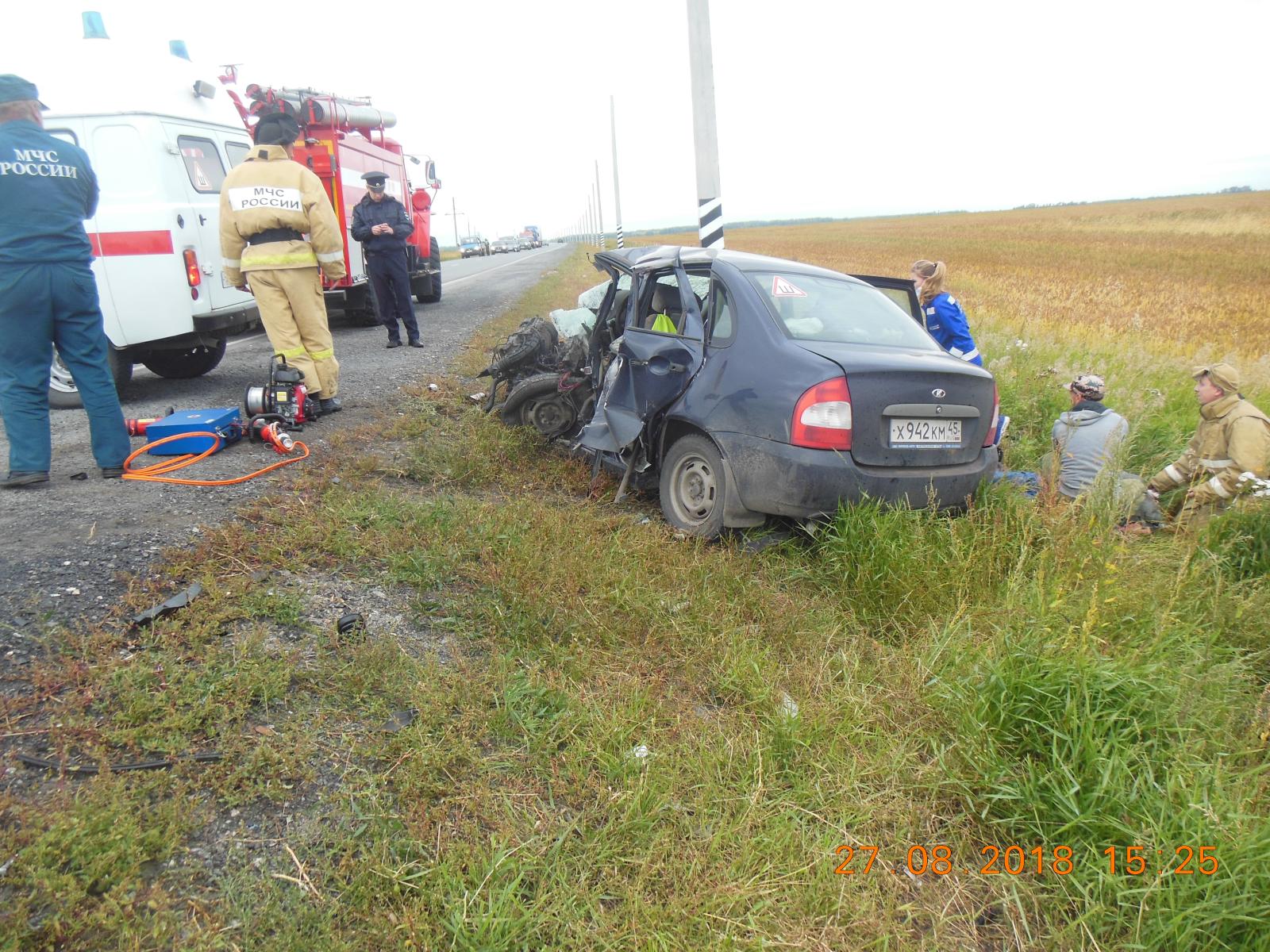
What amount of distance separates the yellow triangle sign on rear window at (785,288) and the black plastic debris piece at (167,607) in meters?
3.18

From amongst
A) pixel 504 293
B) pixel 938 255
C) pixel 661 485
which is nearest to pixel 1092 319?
pixel 661 485

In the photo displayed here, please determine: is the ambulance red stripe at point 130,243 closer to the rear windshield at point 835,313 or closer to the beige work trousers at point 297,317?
the beige work trousers at point 297,317

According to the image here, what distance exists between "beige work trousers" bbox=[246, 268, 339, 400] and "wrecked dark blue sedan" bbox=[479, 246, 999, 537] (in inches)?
91.7

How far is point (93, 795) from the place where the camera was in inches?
79.5

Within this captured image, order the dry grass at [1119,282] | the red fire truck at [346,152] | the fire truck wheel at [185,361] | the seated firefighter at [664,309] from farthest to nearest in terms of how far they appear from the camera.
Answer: the dry grass at [1119,282], the red fire truck at [346,152], the fire truck wheel at [185,361], the seated firefighter at [664,309]

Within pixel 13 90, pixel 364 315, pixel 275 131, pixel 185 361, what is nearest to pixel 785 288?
pixel 275 131

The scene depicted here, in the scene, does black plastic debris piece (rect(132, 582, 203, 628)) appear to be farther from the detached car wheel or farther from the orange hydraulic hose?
the detached car wheel

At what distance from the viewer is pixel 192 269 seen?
6477 millimetres

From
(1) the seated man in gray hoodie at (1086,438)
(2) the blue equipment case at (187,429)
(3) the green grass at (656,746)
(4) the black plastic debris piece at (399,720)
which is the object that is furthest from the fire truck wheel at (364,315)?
(4) the black plastic debris piece at (399,720)

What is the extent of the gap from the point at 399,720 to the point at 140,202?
570 centimetres

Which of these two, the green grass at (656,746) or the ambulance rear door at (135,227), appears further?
the ambulance rear door at (135,227)

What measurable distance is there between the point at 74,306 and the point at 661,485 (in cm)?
344

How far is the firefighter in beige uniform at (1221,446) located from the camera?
14.9 feet

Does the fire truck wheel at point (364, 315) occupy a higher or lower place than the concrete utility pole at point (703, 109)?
lower
